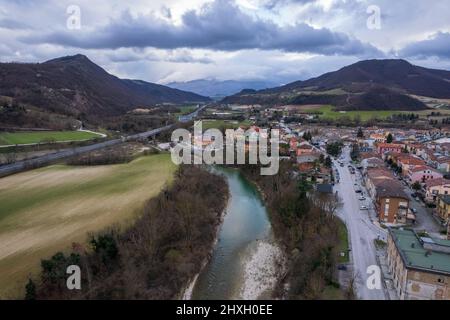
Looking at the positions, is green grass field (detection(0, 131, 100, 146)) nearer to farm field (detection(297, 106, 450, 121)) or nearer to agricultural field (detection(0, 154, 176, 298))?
agricultural field (detection(0, 154, 176, 298))

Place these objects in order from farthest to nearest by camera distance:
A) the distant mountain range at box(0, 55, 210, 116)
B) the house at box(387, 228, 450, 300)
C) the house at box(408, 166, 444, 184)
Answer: the distant mountain range at box(0, 55, 210, 116) → the house at box(408, 166, 444, 184) → the house at box(387, 228, 450, 300)

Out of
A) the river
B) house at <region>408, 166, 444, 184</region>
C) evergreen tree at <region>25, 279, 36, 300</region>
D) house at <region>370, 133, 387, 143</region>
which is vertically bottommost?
the river

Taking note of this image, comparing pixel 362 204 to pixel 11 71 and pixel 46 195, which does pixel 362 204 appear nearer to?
pixel 46 195

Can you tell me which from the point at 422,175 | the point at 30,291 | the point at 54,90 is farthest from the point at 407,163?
the point at 54,90

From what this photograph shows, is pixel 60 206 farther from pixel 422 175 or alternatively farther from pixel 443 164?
pixel 443 164

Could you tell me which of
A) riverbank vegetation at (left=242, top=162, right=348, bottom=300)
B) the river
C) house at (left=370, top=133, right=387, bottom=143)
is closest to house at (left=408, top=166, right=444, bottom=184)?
riverbank vegetation at (left=242, top=162, right=348, bottom=300)

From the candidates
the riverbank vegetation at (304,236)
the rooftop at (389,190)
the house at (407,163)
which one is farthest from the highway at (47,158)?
the house at (407,163)
